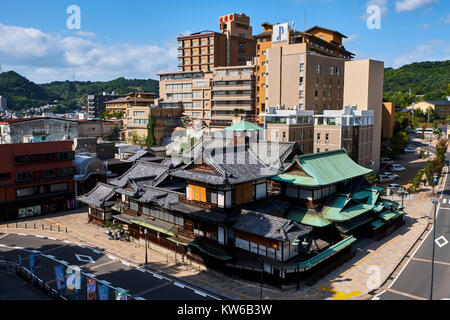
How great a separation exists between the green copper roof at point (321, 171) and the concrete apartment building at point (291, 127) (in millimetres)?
20430

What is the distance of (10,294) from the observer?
106 ft

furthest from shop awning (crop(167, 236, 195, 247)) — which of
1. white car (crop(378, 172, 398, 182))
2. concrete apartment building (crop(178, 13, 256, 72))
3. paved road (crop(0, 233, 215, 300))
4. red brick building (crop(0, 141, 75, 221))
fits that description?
concrete apartment building (crop(178, 13, 256, 72))

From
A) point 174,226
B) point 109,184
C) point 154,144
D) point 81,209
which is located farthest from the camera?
point 154,144

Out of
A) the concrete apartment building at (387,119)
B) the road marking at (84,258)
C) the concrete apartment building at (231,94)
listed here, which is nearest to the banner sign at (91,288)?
the road marking at (84,258)

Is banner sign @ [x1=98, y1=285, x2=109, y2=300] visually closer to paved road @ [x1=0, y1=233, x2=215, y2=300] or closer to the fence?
the fence

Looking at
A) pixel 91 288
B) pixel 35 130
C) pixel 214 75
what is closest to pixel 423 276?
pixel 91 288

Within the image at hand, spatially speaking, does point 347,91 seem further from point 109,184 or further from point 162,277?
point 162,277

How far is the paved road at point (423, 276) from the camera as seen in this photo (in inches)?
1331

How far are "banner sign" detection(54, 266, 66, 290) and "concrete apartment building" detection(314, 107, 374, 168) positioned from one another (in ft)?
183

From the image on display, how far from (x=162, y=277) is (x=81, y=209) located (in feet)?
112

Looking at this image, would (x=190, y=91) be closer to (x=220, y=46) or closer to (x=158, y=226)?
(x=220, y=46)

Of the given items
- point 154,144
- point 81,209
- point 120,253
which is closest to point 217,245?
point 120,253

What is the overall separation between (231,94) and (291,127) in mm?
49737
